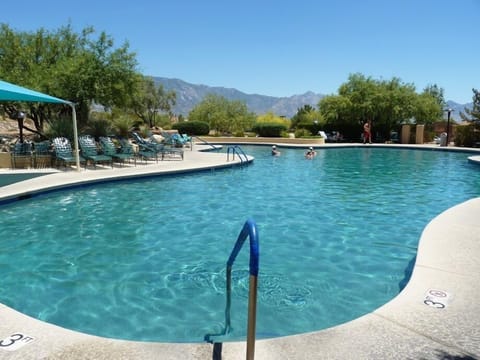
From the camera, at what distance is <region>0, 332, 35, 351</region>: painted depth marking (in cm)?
280

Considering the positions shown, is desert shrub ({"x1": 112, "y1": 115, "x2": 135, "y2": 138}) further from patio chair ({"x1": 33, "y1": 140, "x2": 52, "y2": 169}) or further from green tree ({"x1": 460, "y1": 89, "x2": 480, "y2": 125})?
green tree ({"x1": 460, "y1": 89, "x2": 480, "y2": 125})

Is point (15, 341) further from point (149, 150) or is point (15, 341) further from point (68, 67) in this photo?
point (68, 67)

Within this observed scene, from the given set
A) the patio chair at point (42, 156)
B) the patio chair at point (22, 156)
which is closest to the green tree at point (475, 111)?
the patio chair at point (42, 156)

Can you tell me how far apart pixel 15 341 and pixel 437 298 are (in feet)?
12.0

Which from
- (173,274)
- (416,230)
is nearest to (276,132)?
(416,230)

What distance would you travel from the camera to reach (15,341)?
114 inches

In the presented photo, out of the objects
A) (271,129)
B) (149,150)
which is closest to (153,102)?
(271,129)

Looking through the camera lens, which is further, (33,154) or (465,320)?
(33,154)

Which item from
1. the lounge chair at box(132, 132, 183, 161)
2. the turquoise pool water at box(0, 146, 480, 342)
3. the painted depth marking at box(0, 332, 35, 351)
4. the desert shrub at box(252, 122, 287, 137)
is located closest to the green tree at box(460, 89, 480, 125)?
the desert shrub at box(252, 122, 287, 137)

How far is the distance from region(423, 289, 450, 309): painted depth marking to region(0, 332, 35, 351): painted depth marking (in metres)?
3.41

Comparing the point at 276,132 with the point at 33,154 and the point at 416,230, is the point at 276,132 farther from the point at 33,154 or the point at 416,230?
the point at 416,230

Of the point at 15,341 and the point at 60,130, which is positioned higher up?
the point at 60,130

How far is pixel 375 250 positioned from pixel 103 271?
429 centimetres

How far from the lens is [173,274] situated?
17.3ft
